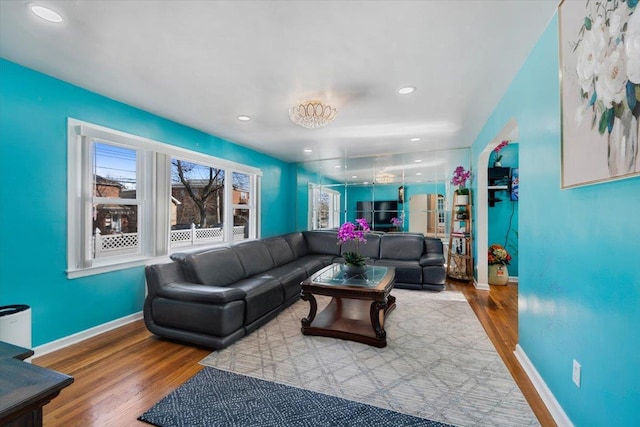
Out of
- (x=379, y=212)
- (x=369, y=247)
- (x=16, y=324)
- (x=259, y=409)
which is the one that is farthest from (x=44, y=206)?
(x=379, y=212)

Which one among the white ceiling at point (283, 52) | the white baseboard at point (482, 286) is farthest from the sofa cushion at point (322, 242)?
the white ceiling at point (283, 52)

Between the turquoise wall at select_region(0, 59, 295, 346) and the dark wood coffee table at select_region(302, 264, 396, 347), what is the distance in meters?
2.16

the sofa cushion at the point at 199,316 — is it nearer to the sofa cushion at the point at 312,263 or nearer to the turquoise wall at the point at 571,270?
the sofa cushion at the point at 312,263

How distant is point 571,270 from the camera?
154 centimetres

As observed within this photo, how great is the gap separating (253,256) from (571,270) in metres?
3.45

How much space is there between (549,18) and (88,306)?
14.7 ft

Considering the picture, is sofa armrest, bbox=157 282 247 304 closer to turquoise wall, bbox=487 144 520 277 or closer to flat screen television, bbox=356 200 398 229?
flat screen television, bbox=356 200 398 229

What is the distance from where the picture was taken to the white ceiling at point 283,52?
167 cm

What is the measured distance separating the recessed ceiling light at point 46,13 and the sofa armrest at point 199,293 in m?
2.20

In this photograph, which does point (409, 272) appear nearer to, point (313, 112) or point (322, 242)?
point (322, 242)

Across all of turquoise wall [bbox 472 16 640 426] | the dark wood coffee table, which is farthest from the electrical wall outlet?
the dark wood coffee table

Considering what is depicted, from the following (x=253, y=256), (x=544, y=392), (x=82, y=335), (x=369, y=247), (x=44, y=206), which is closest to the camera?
(x=544, y=392)

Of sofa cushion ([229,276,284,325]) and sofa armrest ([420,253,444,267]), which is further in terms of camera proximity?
sofa armrest ([420,253,444,267])

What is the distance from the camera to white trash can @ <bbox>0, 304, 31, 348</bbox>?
1.98 m
